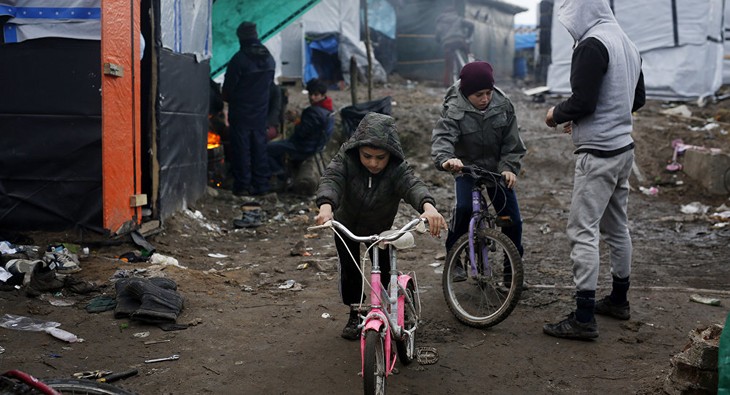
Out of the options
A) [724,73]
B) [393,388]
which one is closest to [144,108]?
[393,388]

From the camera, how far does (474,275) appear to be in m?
5.19

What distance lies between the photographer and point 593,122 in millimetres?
4723

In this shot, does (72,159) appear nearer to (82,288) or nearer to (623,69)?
(82,288)

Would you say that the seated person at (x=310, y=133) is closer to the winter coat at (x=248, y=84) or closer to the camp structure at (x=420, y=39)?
the winter coat at (x=248, y=84)

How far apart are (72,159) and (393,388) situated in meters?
4.46

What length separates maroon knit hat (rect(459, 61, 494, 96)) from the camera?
212 inches

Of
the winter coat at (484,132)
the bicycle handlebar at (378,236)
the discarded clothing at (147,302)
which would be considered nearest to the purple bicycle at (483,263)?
the winter coat at (484,132)

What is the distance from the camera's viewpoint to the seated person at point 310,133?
11.1 meters

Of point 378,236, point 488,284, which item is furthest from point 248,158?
point 378,236

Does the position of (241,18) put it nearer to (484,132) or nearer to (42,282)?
(42,282)

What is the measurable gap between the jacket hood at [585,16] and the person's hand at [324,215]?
7.39 feet

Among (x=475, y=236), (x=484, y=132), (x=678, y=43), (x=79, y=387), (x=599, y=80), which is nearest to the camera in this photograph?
(x=79, y=387)

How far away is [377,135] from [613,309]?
250 centimetres

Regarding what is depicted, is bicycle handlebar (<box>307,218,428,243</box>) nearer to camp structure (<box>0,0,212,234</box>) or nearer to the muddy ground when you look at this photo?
the muddy ground
